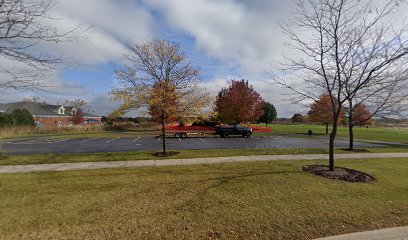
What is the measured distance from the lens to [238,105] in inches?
1537

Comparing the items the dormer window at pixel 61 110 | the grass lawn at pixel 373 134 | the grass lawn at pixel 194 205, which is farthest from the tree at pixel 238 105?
the dormer window at pixel 61 110

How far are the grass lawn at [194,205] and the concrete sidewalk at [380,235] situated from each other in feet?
0.53

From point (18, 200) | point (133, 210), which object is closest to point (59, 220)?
point (133, 210)

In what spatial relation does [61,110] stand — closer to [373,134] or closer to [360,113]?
[373,134]

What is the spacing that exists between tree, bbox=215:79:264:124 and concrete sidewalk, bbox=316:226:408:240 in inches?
1359

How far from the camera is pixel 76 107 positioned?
60156mm

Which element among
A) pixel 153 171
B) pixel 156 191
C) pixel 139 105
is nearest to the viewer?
pixel 156 191

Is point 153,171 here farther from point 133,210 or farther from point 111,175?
point 133,210

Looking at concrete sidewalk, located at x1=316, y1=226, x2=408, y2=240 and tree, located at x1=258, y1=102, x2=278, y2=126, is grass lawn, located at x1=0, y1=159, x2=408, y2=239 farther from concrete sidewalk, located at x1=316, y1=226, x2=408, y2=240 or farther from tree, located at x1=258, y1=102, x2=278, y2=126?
tree, located at x1=258, y1=102, x2=278, y2=126

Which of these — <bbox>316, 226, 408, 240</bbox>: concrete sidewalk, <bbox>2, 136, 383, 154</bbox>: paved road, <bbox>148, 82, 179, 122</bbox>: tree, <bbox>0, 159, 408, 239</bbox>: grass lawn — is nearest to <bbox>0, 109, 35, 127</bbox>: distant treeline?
<bbox>2, 136, 383, 154</bbox>: paved road

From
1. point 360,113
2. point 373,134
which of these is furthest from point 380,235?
point 373,134

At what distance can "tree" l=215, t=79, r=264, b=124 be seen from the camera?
3900 centimetres

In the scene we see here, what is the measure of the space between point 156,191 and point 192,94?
733cm

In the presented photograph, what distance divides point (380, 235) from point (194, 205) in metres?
3.44
